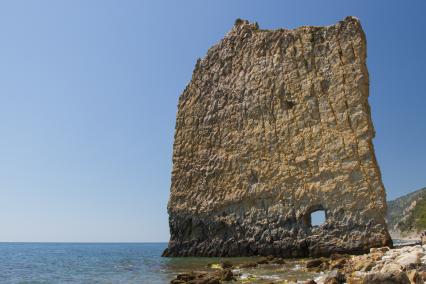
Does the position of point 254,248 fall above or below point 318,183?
below

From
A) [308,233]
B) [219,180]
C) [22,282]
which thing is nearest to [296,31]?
[219,180]

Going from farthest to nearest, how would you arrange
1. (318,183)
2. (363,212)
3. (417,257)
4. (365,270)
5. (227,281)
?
(318,183) < (363,212) < (227,281) < (365,270) < (417,257)

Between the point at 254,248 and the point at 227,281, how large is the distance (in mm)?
15104

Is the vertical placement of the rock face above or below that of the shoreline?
above

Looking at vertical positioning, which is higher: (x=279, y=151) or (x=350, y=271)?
(x=279, y=151)

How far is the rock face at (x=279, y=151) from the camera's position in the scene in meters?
30.2

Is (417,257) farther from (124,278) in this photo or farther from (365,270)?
(124,278)

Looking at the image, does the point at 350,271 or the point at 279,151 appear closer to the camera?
the point at 350,271

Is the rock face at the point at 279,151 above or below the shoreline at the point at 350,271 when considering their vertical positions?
above

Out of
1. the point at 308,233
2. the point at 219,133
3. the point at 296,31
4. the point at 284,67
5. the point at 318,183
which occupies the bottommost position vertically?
the point at 308,233

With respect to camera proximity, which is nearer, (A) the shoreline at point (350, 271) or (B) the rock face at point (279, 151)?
(A) the shoreline at point (350, 271)

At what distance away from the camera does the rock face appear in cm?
3017

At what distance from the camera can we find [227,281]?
1848 centimetres

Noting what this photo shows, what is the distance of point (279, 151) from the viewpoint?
34.6 meters
